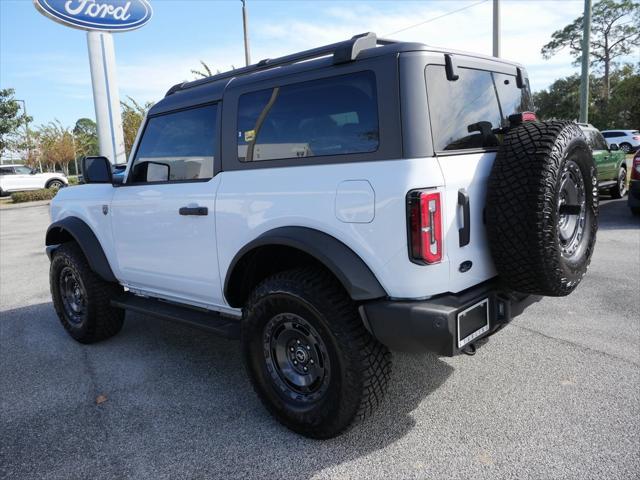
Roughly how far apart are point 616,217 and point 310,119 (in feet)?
27.5

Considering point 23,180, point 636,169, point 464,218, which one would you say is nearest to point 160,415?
point 464,218

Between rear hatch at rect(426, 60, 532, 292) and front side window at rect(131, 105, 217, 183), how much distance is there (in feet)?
4.83

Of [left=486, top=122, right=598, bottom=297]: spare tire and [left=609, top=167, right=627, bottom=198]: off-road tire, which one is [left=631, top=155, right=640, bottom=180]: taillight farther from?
[left=486, top=122, right=598, bottom=297]: spare tire

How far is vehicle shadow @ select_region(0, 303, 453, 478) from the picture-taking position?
256cm

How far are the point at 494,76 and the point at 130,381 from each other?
3.22 meters

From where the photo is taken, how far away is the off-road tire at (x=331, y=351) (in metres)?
2.45

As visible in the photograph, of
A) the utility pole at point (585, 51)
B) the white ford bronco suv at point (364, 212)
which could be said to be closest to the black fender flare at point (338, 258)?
the white ford bronco suv at point (364, 212)

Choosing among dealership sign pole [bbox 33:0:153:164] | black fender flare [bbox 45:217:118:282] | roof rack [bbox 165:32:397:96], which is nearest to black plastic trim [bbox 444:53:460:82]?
roof rack [bbox 165:32:397:96]

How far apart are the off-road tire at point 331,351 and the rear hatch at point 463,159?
0.53 metres

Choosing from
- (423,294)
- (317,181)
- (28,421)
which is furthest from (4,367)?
(423,294)

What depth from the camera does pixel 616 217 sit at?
9.04 meters

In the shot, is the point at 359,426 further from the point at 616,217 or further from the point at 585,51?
the point at 585,51

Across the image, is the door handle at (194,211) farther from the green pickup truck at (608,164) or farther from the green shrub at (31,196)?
the green shrub at (31,196)

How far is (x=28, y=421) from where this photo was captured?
3.05 m
